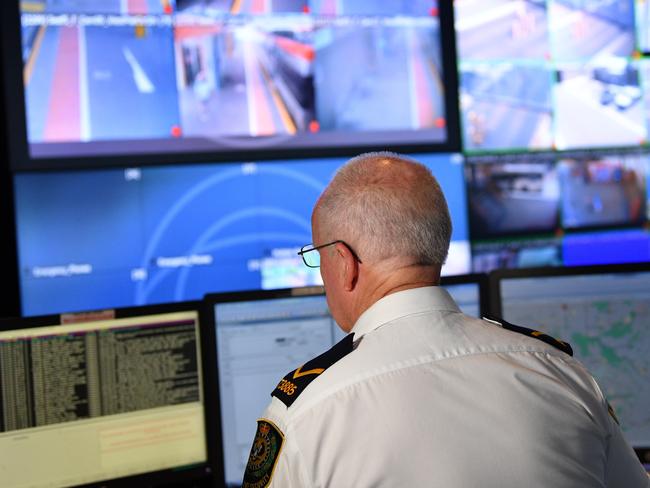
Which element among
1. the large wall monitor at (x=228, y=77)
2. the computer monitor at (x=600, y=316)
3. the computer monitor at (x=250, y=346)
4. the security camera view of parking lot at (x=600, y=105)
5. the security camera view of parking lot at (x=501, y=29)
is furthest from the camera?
the security camera view of parking lot at (x=600, y=105)

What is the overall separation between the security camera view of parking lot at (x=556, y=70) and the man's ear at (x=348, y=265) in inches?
77.4

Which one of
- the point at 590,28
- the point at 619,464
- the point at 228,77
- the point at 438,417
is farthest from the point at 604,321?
the point at 590,28

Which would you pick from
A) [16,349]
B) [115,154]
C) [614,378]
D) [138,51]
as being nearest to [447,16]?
[138,51]

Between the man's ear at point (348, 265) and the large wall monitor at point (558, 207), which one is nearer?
the man's ear at point (348, 265)

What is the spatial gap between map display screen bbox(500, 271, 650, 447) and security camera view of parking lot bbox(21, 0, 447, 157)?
51.4 inches

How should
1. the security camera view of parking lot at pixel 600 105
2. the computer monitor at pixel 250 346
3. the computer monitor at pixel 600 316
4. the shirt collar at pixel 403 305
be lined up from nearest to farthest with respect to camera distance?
the shirt collar at pixel 403 305 < the computer monitor at pixel 250 346 < the computer monitor at pixel 600 316 < the security camera view of parking lot at pixel 600 105

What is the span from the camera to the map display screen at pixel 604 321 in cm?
168

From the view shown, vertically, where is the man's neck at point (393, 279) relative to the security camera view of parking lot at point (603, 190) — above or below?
below

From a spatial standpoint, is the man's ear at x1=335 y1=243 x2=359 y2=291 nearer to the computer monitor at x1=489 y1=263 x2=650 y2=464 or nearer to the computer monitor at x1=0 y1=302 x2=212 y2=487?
the computer monitor at x1=0 y1=302 x2=212 y2=487

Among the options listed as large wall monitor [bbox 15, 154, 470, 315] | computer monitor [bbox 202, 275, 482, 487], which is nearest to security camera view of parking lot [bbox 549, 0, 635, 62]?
large wall monitor [bbox 15, 154, 470, 315]

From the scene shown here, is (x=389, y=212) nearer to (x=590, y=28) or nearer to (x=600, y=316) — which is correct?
(x=600, y=316)

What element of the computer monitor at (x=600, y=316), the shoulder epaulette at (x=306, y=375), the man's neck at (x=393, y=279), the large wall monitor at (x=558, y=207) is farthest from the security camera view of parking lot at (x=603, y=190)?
the shoulder epaulette at (x=306, y=375)

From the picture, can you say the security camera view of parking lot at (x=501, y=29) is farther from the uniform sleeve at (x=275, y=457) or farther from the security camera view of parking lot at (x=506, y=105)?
the uniform sleeve at (x=275, y=457)

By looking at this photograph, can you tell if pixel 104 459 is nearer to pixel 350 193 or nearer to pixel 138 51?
pixel 350 193
